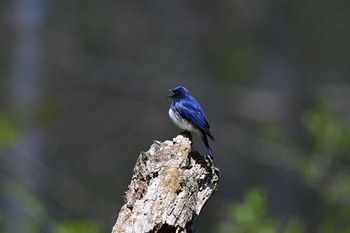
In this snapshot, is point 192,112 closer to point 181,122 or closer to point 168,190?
point 181,122

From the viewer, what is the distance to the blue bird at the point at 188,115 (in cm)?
515

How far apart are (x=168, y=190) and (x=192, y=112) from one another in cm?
142

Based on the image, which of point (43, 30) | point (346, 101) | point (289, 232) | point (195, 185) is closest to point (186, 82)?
point (43, 30)

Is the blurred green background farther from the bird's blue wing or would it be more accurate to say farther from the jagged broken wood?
the jagged broken wood

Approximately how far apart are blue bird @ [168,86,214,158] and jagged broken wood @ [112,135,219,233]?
93 centimetres

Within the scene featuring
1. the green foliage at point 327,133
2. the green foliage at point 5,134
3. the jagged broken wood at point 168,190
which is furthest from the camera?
the green foliage at point 327,133

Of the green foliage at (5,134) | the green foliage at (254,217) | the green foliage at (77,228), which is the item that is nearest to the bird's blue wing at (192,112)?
the green foliage at (254,217)

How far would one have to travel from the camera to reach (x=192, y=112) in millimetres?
5273

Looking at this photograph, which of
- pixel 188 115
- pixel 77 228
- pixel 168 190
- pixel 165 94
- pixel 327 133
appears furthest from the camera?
pixel 165 94

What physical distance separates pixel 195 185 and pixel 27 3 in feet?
29.6

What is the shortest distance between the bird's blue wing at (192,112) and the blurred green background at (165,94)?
3855 millimetres

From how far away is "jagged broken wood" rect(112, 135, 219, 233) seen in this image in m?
3.81

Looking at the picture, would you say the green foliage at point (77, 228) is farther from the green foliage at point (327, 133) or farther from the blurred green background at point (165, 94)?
the green foliage at point (327, 133)

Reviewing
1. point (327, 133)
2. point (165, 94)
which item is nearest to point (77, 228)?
point (327, 133)
